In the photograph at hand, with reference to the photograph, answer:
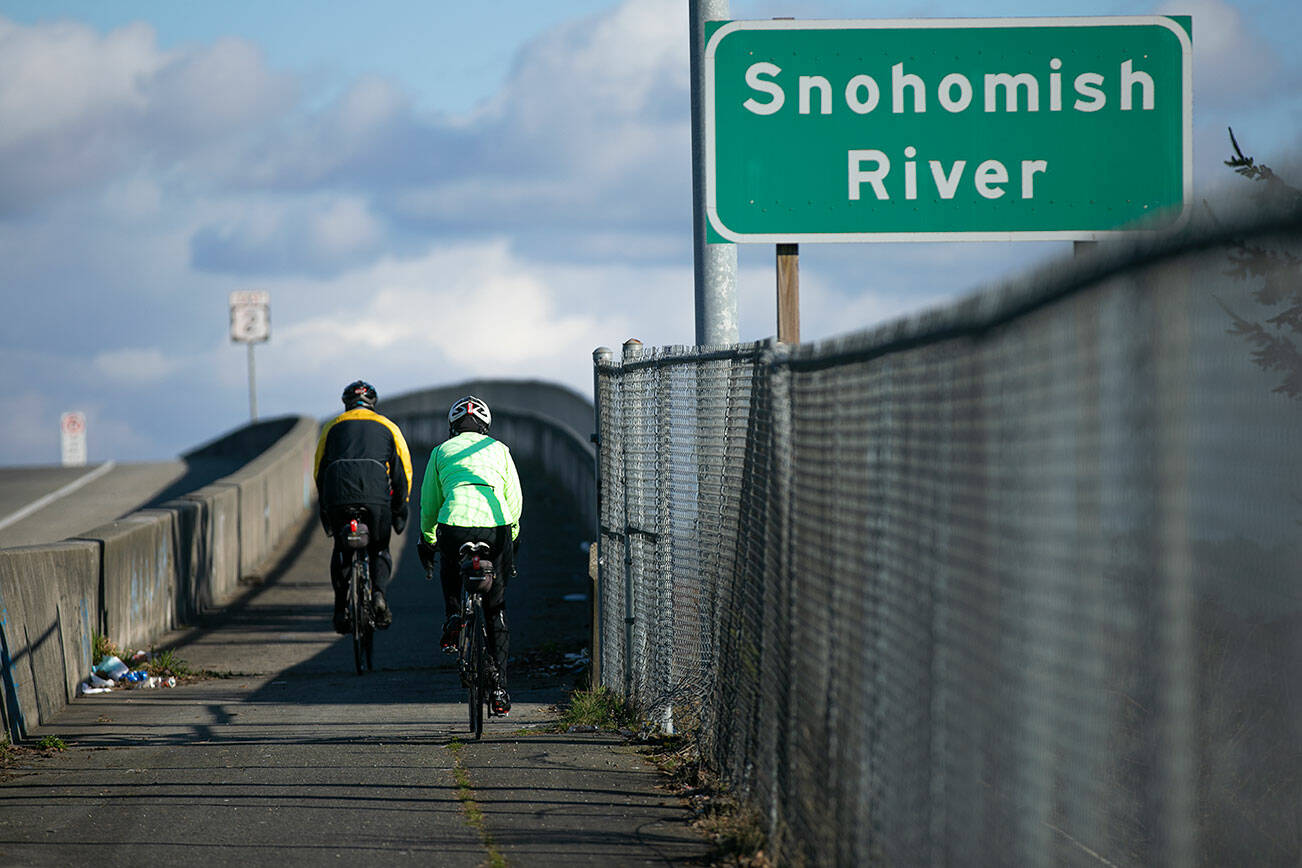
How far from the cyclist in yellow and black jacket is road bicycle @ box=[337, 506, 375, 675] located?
6 cm

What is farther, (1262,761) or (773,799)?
(773,799)

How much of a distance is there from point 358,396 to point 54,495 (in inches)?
981

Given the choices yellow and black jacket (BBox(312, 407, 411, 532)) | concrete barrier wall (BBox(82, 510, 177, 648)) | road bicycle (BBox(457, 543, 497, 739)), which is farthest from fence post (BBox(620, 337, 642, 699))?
concrete barrier wall (BBox(82, 510, 177, 648))

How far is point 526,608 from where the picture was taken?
16.7 metres

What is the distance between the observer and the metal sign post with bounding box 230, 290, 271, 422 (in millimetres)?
45438

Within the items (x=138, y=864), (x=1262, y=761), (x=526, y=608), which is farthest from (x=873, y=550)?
(x=526, y=608)

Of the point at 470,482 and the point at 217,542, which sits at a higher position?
the point at 470,482

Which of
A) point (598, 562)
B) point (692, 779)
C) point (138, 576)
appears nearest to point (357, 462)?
point (138, 576)

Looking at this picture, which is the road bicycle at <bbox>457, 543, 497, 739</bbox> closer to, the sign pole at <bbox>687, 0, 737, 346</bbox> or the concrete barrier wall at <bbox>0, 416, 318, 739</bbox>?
the sign pole at <bbox>687, 0, 737, 346</bbox>

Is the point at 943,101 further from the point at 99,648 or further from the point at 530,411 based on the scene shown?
the point at 530,411

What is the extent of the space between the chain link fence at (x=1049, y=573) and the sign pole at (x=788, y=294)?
6.37ft

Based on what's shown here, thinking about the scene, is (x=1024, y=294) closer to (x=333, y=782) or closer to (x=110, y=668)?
(x=333, y=782)

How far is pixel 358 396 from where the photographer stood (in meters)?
12.7

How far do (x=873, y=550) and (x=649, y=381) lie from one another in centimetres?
406
